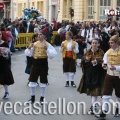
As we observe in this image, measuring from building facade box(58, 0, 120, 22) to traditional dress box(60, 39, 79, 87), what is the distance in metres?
36.8

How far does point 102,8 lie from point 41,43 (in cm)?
4132

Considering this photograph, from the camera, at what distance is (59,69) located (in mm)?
18719

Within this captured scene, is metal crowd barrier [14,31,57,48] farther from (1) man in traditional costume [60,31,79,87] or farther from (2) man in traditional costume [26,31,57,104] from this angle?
(2) man in traditional costume [26,31,57,104]

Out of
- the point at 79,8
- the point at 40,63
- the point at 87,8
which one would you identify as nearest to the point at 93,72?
the point at 40,63

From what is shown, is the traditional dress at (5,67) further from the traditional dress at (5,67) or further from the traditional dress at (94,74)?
the traditional dress at (94,74)

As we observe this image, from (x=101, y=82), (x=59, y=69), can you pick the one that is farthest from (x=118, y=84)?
(x=59, y=69)

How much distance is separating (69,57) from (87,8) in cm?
4029

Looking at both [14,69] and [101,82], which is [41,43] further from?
[14,69]

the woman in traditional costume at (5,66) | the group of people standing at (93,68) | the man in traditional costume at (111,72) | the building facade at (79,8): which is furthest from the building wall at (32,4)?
the man in traditional costume at (111,72)

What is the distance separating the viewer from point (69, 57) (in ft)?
47.7

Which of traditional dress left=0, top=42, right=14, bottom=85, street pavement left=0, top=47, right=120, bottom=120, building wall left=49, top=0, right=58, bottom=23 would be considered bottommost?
street pavement left=0, top=47, right=120, bottom=120

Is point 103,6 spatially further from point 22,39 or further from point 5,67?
point 5,67

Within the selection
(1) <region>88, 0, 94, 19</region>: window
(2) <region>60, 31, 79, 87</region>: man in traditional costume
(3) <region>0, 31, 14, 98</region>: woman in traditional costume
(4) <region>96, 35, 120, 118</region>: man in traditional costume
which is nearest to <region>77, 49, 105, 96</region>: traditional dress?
(4) <region>96, 35, 120, 118</region>: man in traditional costume

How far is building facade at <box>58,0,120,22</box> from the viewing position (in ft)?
171
